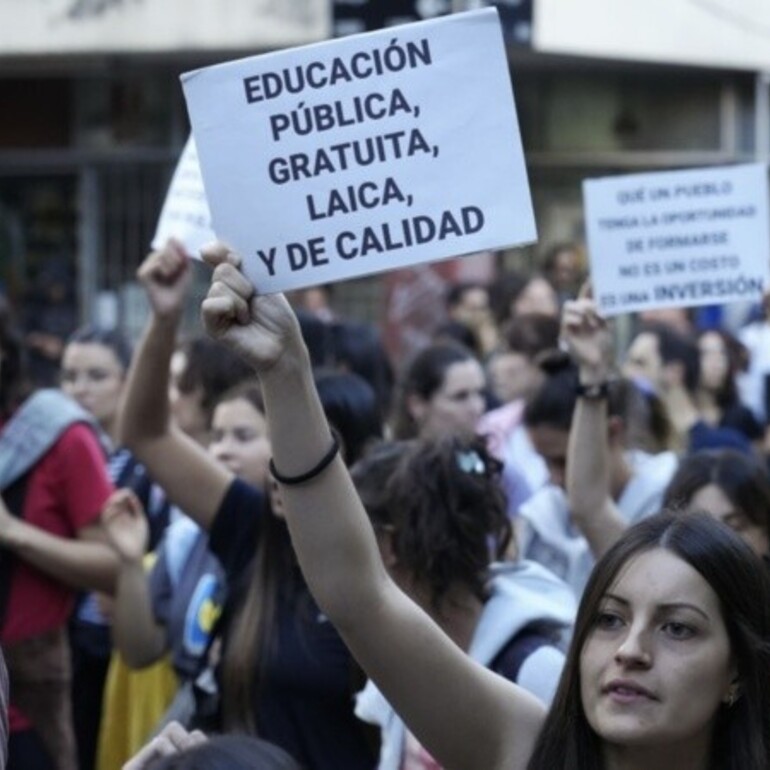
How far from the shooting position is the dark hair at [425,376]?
27.3 ft

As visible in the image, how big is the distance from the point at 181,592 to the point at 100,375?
2.26 m

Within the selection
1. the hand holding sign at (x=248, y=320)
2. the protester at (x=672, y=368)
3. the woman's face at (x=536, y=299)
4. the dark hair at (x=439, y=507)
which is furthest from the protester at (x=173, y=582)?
the woman's face at (x=536, y=299)

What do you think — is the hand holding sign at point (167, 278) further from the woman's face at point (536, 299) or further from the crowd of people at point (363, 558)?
the woman's face at point (536, 299)

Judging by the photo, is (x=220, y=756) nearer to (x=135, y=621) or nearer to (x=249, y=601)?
(x=249, y=601)

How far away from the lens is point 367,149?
3.84 m

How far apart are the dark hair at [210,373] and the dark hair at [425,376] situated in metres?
0.56

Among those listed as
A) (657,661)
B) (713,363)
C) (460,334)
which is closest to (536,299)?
(460,334)

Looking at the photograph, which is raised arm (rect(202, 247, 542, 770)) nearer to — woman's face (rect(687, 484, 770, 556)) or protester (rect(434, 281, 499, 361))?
woman's face (rect(687, 484, 770, 556))

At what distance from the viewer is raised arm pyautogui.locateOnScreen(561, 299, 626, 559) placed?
222 inches

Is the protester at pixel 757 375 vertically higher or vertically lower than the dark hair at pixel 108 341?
lower

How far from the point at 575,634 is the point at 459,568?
1.19 metres

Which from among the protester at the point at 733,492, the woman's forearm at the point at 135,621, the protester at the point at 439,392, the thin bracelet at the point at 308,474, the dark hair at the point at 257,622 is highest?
the thin bracelet at the point at 308,474

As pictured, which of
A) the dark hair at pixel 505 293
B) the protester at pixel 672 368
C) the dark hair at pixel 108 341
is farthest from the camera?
the dark hair at pixel 505 293

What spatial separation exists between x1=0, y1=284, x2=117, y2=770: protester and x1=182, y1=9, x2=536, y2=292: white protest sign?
126 inches
